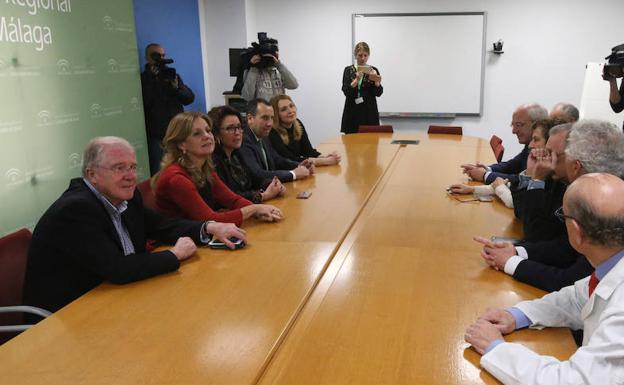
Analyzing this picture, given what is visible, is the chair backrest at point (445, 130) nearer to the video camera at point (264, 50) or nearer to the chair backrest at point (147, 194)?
the video camera at point (264, 50)

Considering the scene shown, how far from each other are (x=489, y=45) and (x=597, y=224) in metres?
6.39

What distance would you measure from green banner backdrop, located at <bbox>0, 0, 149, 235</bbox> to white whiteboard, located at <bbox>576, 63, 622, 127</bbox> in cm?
564

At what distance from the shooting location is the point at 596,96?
6.85m

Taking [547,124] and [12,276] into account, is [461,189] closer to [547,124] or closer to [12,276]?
[547,124]

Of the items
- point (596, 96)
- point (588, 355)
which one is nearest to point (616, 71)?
point (596, 96)

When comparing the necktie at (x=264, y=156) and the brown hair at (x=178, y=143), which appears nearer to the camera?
the brown hair at (x=178, y=143)

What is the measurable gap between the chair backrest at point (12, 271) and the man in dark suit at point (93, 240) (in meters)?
0.09

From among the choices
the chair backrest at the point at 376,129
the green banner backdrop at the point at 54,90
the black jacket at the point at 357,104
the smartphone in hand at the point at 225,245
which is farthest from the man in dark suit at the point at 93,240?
the black jacket at the point at 357,104

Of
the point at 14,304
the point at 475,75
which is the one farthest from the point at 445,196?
the point at 475,75

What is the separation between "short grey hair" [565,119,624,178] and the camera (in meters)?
1.96

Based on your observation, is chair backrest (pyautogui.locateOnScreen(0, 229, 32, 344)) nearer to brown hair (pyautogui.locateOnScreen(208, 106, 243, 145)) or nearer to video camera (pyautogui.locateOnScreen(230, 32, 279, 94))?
brown hair (pyautogui.locateOnScreen(208, 106, 243, 145))

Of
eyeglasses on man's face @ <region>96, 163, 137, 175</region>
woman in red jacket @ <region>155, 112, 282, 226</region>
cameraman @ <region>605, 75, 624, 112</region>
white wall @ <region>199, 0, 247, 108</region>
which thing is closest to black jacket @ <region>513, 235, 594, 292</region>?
woman in red jacket @ <region>155, 112, 282, 226</region>

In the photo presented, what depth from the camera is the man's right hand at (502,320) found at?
155 centimetres

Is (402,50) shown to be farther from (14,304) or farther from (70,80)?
(14,304)
